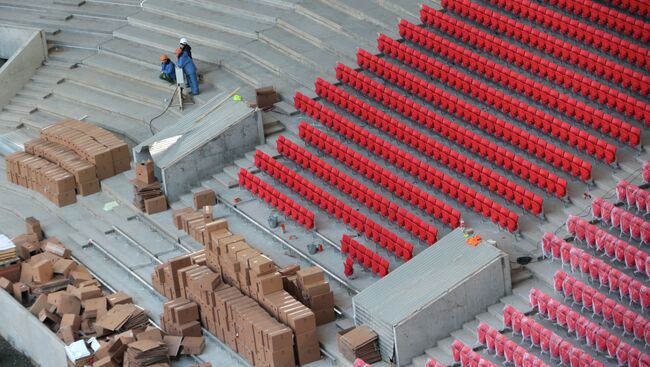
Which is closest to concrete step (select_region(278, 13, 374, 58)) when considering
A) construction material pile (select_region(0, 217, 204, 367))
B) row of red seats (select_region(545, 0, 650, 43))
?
row of red seats (select_region(545, 0, 650, 43))

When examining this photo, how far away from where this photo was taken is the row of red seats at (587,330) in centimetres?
1966

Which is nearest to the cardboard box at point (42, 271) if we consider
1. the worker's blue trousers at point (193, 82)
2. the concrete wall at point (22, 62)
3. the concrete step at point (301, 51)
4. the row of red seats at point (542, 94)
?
the worker's blue trousers at point (193, 82)

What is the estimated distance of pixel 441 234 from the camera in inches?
929

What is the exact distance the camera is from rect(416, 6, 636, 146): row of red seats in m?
23.6

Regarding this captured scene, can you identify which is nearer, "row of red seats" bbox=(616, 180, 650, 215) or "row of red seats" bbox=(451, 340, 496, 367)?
"row of red seats" bbox=(451, 340, 496, 367)

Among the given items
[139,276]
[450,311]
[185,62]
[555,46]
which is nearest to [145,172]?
[139,276]

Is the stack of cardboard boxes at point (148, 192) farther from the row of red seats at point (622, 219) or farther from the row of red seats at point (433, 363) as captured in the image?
the row of red seats at point (622, 219)

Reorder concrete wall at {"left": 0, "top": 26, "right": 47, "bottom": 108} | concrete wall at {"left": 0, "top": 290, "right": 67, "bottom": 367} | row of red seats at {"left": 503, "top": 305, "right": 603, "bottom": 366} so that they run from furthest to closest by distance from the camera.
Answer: concrete wall at {"left": 0, "top": 26, "right": 47, "bottom": 108} < concrete wall at {"left": 0, "top": 290, "right": 67, "bottom": 367} < row of red seats at {"left": 503, "top": 305, "right": 603, "bottom": 366}

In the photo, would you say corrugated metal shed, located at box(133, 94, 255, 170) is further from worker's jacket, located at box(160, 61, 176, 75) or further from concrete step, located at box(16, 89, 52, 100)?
concrete step, located at box(16, 89, 52, 100)

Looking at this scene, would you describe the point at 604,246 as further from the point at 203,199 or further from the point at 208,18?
the point at 208,18

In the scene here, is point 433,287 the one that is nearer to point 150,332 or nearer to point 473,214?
point 473,214

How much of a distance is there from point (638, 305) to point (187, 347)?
22.7 ft

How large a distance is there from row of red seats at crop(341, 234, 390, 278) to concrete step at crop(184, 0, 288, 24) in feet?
26.2

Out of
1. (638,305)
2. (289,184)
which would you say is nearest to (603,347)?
(638,305)
